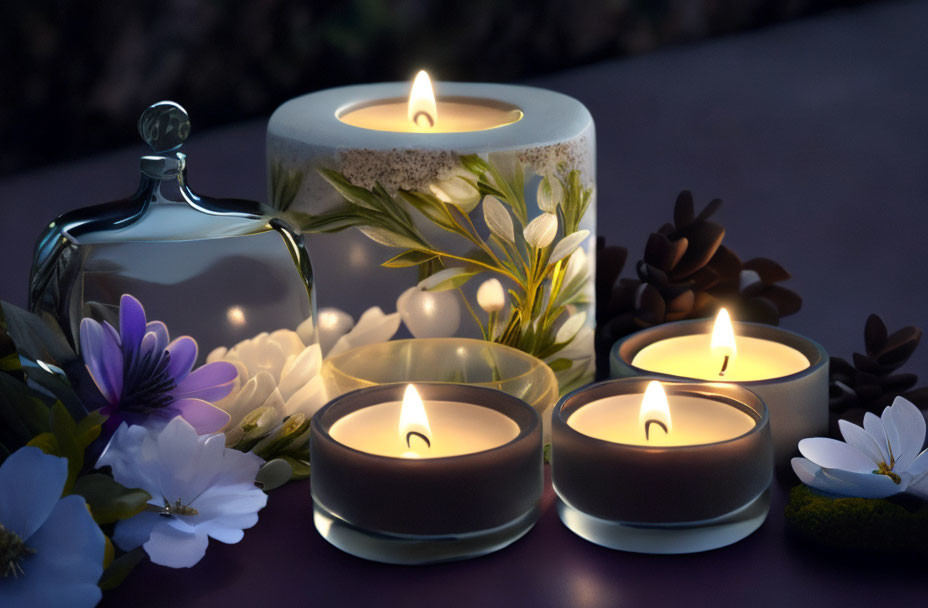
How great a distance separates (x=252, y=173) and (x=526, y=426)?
1.03 metres

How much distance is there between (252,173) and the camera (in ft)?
5.28

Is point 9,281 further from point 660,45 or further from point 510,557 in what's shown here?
point 660,45

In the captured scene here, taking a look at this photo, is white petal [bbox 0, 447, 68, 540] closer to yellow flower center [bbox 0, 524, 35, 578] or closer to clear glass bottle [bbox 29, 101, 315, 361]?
yellow flower center [bbox 0, 524, 35, 578]

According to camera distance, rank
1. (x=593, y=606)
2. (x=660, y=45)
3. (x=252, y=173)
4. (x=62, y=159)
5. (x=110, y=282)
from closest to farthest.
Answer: (x=593, y=606) < (x=110, y=282) < (x=252, y=173) < (x=62, y=159) < (x=660, y=45)

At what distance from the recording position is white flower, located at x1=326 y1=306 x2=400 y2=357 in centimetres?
84

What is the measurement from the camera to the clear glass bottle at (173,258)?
2.40ft

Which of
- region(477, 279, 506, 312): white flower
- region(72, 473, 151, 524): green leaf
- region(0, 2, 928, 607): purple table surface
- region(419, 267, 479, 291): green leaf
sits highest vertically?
region(419, 267, 479, 291): green leaf

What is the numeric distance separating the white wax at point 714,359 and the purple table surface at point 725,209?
102 mm

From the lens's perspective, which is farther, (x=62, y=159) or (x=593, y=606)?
(x=62, y=159)

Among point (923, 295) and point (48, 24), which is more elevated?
point (48, 24)

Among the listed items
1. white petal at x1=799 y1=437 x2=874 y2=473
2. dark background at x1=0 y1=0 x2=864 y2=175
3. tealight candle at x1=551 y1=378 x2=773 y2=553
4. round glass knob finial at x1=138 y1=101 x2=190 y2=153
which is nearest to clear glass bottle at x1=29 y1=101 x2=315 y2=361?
round glass knob finial at x1=138 y1=101 x2=190 y2=153

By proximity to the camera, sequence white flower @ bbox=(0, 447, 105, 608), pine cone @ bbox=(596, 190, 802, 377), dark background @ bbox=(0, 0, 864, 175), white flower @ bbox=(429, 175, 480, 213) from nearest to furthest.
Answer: white flower @ bbox=(0, 447, 105, 608)
white flower @ bbox=(429, 175, 480, 213)
pine cone @ bbox=(596, 190, 802, 377)
dark background @ bbox=(0, 0, 864, 175)

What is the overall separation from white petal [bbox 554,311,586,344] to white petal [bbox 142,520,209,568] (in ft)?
1.06

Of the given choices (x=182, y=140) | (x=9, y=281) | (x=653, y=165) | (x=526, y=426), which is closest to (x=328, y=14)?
(x=653, y=165)
